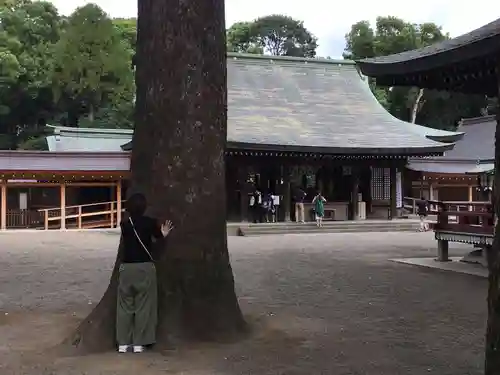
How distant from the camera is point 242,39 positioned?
Result: 188 ft

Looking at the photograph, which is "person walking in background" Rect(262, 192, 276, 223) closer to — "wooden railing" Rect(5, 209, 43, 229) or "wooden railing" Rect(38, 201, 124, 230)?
"wooden railing" Rect(38, 201, 124, 230)

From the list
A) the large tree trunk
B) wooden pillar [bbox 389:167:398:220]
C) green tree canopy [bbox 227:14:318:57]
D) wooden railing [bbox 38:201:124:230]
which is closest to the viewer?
the large tree trunk

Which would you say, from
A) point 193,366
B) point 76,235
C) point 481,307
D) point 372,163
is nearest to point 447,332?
point 481,307

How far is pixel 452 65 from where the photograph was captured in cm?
957

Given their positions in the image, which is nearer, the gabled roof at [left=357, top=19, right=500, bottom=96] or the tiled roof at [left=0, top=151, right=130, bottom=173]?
the gabled roof at [left=357, top=19, right=500, bottom=96]

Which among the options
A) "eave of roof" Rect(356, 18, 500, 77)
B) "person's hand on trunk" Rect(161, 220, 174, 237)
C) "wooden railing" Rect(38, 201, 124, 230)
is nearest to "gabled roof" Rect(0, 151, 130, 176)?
"wooden railing" Rect(38, 201, 124, 230)

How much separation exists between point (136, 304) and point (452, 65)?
6.50 metres

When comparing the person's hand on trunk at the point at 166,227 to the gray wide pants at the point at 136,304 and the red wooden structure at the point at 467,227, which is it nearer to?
the gray wide pants at the point at 136,304

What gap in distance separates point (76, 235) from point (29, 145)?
67.5ft

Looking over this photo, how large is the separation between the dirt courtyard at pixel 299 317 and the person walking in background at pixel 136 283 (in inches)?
7.2

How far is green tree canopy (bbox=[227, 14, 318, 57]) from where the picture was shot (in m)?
59.3

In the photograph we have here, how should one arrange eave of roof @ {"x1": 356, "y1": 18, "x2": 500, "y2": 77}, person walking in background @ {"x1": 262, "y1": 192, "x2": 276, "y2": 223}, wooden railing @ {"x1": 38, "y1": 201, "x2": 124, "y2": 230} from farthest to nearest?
wooden railing @ {"x1": 38, "y1": 201, "x2": 124, "y2": 230}, person walking in background @ {"x1": 262, "y1": 192, "x2": 276, "y2": 223}, eave of roof @ {"x1": 356, "y1": 18, "x2": 500, "y2": 77}

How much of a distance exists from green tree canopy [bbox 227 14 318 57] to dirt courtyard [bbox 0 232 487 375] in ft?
155

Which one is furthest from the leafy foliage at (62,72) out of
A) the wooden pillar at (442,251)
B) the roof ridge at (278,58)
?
the wooden pillar at (442,251)
